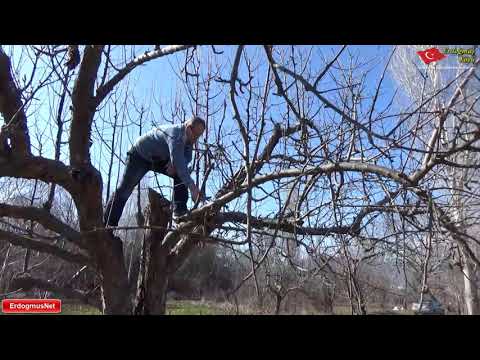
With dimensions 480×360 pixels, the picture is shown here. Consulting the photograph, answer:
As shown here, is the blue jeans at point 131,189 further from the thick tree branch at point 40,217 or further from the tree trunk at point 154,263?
the thick tree branch at point 40,217

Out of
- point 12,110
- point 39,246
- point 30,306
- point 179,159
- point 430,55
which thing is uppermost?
point 430,55

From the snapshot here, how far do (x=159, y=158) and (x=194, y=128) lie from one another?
347mm

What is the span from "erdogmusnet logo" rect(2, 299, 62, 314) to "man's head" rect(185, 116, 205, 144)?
1.41 m

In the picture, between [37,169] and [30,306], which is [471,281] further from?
[30,306]

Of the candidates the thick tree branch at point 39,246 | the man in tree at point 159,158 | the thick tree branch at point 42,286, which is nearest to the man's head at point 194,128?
the man in tree at point 159,158

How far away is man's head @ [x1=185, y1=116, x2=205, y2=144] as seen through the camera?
→ 8.04ft

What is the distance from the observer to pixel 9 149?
196cm

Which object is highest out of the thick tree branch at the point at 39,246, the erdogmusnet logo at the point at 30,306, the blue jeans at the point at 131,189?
the blue jeans at the point at 131,189

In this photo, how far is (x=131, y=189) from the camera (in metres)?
2.54

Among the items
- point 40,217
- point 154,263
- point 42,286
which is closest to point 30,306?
point 42,286

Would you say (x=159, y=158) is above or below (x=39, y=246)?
above

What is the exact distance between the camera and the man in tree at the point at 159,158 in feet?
7.80

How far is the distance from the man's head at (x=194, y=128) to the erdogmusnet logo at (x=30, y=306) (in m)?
1.41
